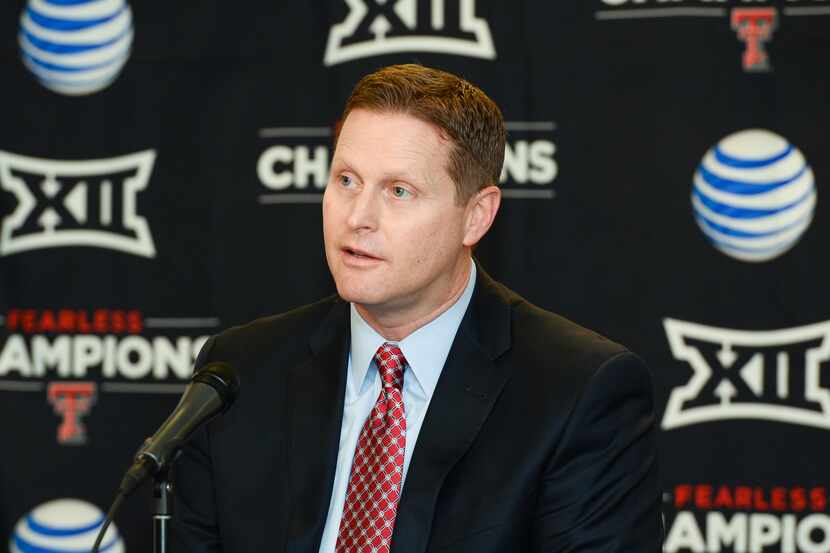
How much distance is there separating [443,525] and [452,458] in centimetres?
12

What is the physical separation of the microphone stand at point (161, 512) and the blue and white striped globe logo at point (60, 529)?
183 centimetres

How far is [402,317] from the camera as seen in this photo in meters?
2.26

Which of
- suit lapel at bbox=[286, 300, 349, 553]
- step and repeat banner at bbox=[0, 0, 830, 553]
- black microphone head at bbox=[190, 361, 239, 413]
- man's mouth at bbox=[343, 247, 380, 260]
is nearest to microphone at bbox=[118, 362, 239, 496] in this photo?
black microphone head at bbox=[190, 361, 239, 413]

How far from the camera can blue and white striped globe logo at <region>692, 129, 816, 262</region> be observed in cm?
306

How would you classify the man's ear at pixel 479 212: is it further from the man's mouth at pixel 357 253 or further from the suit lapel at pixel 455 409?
the man's mouth at pixel 357 253

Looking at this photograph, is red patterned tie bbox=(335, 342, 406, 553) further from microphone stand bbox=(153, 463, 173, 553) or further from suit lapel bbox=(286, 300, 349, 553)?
microphone stand bbox=(153, 463, 173, 553)

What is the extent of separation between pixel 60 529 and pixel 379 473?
1.58m

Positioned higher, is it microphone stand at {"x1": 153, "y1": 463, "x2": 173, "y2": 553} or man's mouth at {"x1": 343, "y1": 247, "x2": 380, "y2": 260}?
man's mouth at {"x1": 343, "y1": 247, "x2": 380, "y2": 260}

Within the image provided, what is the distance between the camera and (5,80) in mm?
3434

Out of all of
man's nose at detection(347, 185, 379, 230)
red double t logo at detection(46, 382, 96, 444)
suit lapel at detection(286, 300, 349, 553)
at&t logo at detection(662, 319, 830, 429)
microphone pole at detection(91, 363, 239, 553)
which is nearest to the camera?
microphone pole at detection(91, 363, 239, 553)

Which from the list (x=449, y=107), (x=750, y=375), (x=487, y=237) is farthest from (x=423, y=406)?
(x=750, y=375)

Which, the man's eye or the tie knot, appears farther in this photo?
the tie knot

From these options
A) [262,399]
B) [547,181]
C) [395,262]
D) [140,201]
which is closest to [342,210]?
[395,262]

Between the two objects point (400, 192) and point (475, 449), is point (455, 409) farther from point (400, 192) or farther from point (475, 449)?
point (400, 192)
